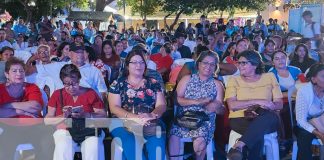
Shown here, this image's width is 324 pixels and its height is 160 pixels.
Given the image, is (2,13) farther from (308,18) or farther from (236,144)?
(236,144)

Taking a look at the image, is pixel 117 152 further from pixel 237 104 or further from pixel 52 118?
pixel 237 104

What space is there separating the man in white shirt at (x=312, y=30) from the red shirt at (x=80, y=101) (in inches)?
279

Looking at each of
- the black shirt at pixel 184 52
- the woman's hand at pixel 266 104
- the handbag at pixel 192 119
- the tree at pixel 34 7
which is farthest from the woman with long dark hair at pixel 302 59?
the tree at pixel 34 7

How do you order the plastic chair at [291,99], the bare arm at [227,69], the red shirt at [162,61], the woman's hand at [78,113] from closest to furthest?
the woman's hand at [78,113], the plastic chair at [291,99], the bare arm at [227,69], the red shirt at [162,61]

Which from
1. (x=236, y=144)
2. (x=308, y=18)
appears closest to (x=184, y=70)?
(x=236, y=144)

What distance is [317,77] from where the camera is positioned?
5.09m

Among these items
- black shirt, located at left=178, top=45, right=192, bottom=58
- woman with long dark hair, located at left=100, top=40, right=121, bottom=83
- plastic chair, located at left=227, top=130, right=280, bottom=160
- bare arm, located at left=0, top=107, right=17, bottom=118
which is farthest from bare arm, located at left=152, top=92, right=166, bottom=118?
black shirt, located at left=178, top=45, right=192, bottom=58

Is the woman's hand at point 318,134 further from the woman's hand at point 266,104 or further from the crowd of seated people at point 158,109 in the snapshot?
the woman's hand at point 266,104

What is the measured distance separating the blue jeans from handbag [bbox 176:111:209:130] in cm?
29

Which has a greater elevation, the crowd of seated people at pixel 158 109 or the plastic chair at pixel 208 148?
the crowd of seated people at pixel 158 109

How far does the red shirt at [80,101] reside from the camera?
4.82 metres

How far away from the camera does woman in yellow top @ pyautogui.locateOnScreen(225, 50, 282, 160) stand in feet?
16.0

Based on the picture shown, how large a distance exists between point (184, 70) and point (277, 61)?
4.46ft

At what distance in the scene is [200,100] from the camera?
520cm
